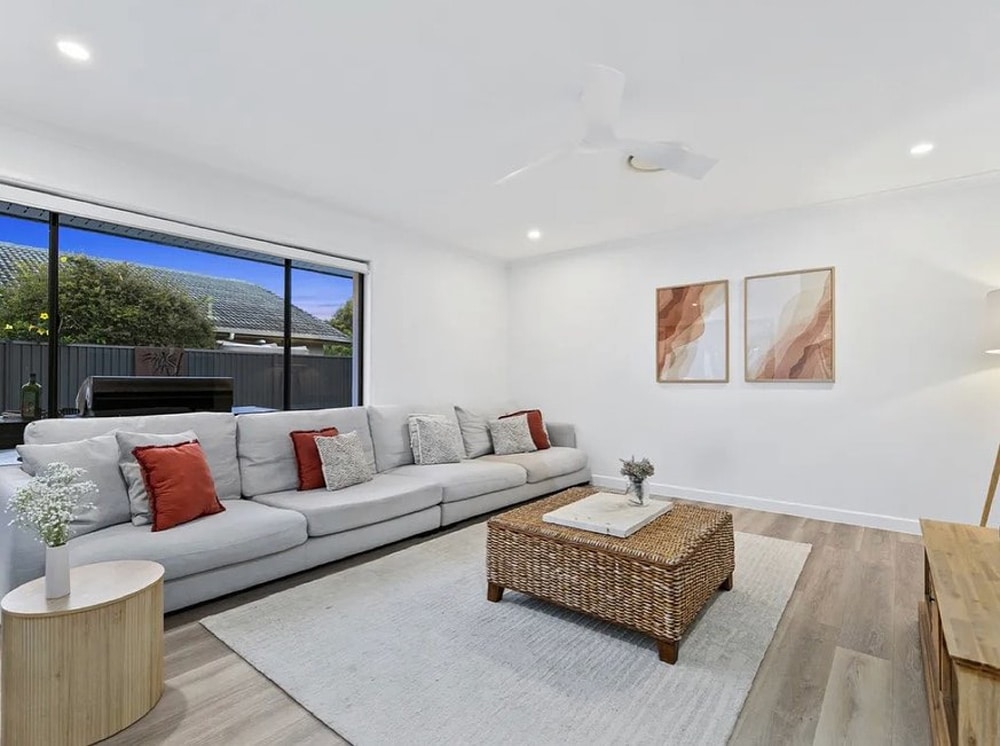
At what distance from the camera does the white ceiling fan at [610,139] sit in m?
2.19

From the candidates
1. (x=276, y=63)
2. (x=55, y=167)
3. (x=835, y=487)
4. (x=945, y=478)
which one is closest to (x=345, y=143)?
(x=276, y=63)

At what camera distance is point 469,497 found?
3947 millimetres

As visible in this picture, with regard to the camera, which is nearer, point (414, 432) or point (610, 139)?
point (610, 139)

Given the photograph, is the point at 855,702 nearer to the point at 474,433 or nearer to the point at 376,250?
the point at 474,433

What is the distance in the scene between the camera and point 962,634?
1.39m

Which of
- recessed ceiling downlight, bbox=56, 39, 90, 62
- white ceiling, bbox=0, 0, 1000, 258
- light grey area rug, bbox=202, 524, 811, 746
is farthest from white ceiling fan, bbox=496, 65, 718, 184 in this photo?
light grey area rug, bbox=202, 524, 811, 746

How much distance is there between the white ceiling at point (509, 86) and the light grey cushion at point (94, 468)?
69.6 inches

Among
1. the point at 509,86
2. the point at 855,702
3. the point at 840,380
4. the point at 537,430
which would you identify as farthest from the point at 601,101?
the point at 537,430

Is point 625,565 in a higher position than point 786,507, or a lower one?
higher

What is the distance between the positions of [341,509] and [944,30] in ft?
11.8

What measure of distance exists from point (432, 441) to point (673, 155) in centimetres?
279

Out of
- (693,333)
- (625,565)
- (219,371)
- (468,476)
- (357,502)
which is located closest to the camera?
(625,565)

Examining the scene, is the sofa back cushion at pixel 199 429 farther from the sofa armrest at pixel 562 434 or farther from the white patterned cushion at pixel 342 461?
the sofa armrest at pixel 562 434

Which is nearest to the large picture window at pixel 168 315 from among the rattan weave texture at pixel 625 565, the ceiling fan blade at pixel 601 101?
the rattan weave texture at pixel 625 565
